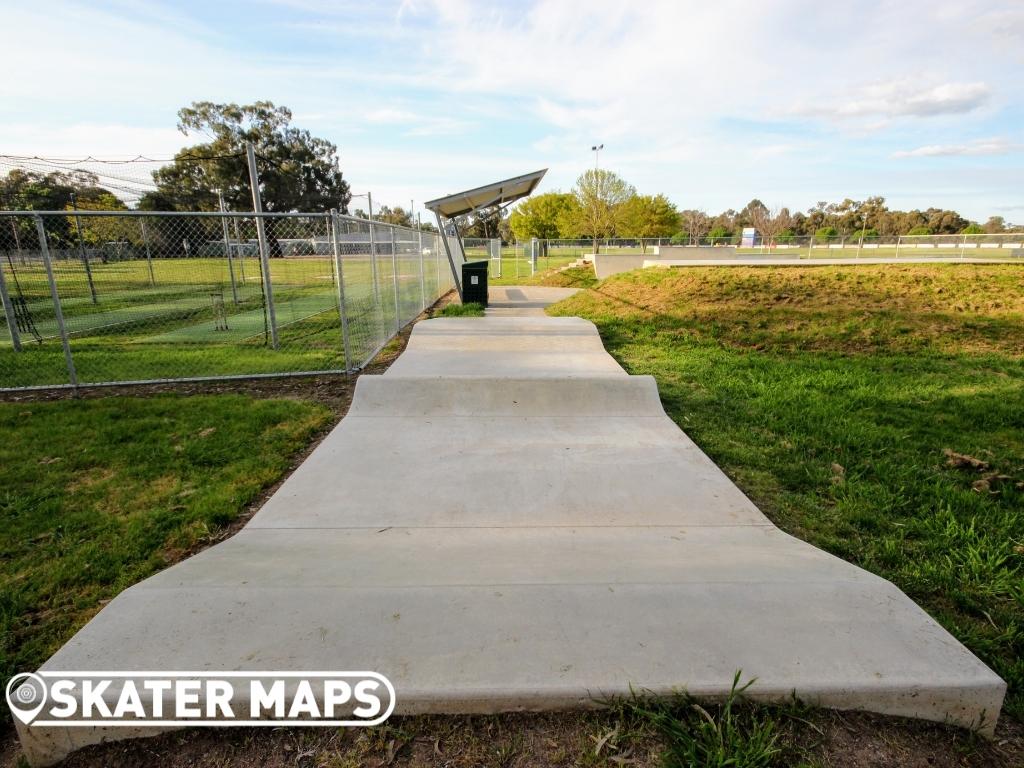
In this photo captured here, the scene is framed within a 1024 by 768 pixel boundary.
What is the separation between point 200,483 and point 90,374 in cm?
497

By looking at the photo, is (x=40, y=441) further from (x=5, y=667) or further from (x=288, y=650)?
(x=288, y=650)

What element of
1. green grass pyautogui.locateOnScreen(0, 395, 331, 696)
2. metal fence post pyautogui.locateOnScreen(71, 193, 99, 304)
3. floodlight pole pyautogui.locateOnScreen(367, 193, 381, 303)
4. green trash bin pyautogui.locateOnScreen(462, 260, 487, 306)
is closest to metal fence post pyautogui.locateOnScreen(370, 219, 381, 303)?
floodlight pole pyautogui.locateOnScreen(367, 193, 381, 303)

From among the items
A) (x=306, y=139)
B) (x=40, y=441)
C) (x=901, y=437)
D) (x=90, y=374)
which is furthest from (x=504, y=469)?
(x=306, y=139)

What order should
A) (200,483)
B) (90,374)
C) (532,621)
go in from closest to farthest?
1. (532,621)
2. (200,483)
3. (90,374)

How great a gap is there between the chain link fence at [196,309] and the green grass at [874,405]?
4371 millimetres

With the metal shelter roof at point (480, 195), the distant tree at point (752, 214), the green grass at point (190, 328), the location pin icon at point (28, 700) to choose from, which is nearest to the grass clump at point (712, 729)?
the location pin icon at point (28, 700)

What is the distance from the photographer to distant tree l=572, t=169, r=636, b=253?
41.2 meters

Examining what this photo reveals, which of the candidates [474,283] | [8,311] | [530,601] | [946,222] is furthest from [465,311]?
[946,222]

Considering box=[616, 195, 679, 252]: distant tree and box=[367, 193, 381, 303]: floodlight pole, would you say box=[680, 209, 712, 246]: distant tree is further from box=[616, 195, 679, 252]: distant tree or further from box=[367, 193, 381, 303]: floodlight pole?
box=[367, 193, 381, 303]: floodlight pole

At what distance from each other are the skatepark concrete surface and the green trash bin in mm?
10420

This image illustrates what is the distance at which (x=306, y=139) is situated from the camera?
1848 inches
